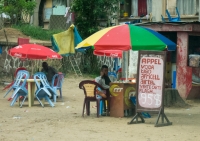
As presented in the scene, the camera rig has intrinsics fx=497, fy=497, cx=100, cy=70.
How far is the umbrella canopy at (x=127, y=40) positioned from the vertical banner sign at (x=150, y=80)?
0.24 metres

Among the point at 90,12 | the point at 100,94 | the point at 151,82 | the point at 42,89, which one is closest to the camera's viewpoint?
the point at 151,82

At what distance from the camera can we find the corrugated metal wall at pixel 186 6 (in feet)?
89.3

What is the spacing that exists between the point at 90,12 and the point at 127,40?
1695 cm

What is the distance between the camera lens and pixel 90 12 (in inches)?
1139

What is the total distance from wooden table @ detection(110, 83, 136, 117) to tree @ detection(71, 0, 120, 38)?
15.1 meters

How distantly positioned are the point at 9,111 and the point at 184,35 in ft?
23.1

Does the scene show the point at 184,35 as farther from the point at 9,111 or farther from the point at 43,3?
the point at 43,3

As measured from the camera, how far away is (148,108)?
1213 centimetres

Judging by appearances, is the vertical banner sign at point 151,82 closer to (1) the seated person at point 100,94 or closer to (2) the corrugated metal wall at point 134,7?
(1) the seated person at point 100,94

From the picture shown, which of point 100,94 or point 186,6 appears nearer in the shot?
point 100,94

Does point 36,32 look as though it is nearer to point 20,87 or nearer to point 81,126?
point 20,87

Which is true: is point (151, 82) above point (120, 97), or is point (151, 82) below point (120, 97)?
above

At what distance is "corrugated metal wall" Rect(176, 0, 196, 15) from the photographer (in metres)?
27.2

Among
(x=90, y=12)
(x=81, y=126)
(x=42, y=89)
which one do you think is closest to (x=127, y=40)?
(x=81, y=126)
